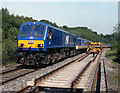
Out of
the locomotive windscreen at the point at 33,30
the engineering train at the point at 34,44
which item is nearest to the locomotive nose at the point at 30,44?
the engineering train at the point at 34,44

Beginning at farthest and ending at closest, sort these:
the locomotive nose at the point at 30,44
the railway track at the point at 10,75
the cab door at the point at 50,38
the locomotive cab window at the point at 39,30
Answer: the cab door at the point at 50,38 → the locomotive cab window at the point at 39,30 → the locomotive nose at the point at 30,44 → the railway track at the point at 10,75

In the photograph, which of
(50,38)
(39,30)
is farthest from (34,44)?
(50,38)

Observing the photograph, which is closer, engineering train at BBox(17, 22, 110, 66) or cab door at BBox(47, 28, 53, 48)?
engineering train at BBox(17, 22, 110, 66)

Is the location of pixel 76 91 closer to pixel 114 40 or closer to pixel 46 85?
pixel 46 85

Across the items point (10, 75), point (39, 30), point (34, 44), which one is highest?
point (39, 30)

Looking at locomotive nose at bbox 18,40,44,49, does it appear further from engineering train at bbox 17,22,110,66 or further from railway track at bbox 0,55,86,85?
railway track at bbox 0,55,86,85

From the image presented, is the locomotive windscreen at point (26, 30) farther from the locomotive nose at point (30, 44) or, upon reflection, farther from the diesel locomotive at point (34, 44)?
the locomotive nose at point (30, 44)

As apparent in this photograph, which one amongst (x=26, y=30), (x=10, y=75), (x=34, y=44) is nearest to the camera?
(x=10, y=75)

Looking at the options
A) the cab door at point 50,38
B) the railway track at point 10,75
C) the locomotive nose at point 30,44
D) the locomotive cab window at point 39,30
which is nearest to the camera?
the railway track at point 10,75

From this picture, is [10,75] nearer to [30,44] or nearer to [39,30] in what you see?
[30,44]

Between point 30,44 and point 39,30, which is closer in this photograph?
point 30,44

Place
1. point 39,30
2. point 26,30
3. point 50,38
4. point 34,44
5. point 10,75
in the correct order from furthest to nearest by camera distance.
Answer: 1. point 50,38
2. point 26,30
3. point 39,30
4. point 34,44
5. point 10,75

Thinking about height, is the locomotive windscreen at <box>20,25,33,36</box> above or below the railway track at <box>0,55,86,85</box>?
above

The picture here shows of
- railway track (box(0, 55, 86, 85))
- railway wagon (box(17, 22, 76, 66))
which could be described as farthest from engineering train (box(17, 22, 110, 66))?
railway track (box(0, 55, 86, 85))
